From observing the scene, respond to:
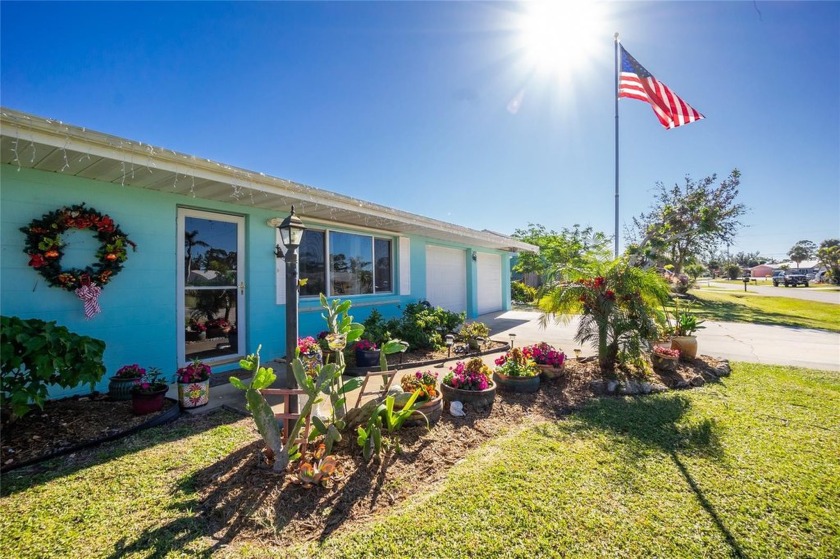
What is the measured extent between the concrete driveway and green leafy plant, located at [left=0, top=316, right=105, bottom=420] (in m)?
6.75

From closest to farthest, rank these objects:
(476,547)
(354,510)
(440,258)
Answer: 1. (476,547)
2. (354,510)
3. (440,258)

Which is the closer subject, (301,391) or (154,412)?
(301,391)

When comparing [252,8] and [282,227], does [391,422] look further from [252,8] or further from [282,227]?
[252,8]

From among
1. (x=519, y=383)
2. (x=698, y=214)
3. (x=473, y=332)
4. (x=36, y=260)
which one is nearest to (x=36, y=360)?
(x=36, y=260)

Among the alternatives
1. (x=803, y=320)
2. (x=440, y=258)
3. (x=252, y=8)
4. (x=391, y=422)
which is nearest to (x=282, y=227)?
(x=391, y=422)

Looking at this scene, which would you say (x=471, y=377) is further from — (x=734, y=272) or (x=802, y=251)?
(x=802, y=251)

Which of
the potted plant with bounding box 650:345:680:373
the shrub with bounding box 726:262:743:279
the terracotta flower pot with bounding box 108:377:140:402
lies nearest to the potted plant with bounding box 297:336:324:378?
the terracotta flower pot with bounding box 108:377:140:402

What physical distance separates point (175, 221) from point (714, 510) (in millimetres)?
6120

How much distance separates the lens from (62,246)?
3684 millimetres

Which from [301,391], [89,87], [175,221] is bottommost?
[301,391]

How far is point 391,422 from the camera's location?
291 cm

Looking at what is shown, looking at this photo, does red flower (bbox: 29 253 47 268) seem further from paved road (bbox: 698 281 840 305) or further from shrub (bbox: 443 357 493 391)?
paved road (bbox: 698 281 840 305)

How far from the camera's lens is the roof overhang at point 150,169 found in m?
2.98

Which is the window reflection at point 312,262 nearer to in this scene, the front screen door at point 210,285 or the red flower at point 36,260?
the front screen door at point 210,285
